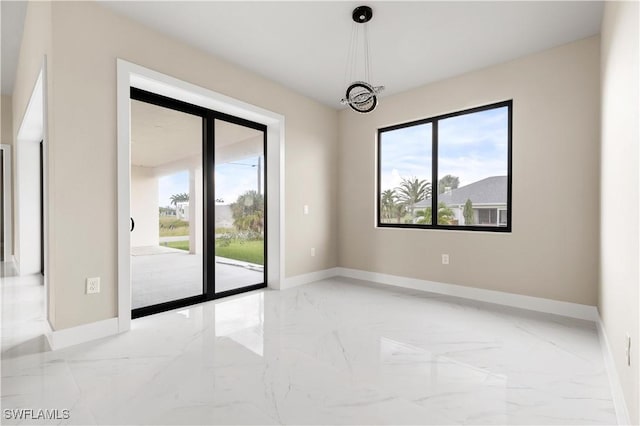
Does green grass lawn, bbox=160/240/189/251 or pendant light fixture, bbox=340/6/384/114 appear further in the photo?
green grass lawn, bbox=160/240/189/251

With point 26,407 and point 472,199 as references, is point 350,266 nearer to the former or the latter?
point 472,199

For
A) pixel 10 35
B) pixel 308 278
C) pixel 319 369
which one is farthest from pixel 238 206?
pixel 10 35

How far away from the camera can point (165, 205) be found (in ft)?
11.2

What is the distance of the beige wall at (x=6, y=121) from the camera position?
208 inches

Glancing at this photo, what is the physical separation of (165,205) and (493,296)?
3.75m

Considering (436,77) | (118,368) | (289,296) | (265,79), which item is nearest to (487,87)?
(436,77)

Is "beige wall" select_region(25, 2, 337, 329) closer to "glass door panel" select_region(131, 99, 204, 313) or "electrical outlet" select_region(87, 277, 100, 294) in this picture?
"electrical outlet" select_region(87, 277, 100, 294)

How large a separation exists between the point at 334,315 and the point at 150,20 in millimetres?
3159

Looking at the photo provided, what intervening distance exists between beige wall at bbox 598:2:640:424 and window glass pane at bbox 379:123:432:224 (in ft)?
6.52

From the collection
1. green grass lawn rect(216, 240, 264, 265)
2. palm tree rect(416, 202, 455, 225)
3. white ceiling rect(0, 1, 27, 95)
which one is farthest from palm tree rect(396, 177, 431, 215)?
white ceiling rect(0, 1, 27, 95)

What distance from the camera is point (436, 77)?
387 cm

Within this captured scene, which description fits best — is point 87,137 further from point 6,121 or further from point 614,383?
point 6,121

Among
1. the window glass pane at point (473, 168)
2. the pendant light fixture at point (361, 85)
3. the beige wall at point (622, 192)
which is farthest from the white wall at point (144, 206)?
the beige wall at point (622, 192)

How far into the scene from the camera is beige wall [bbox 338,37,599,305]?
2990 mm
